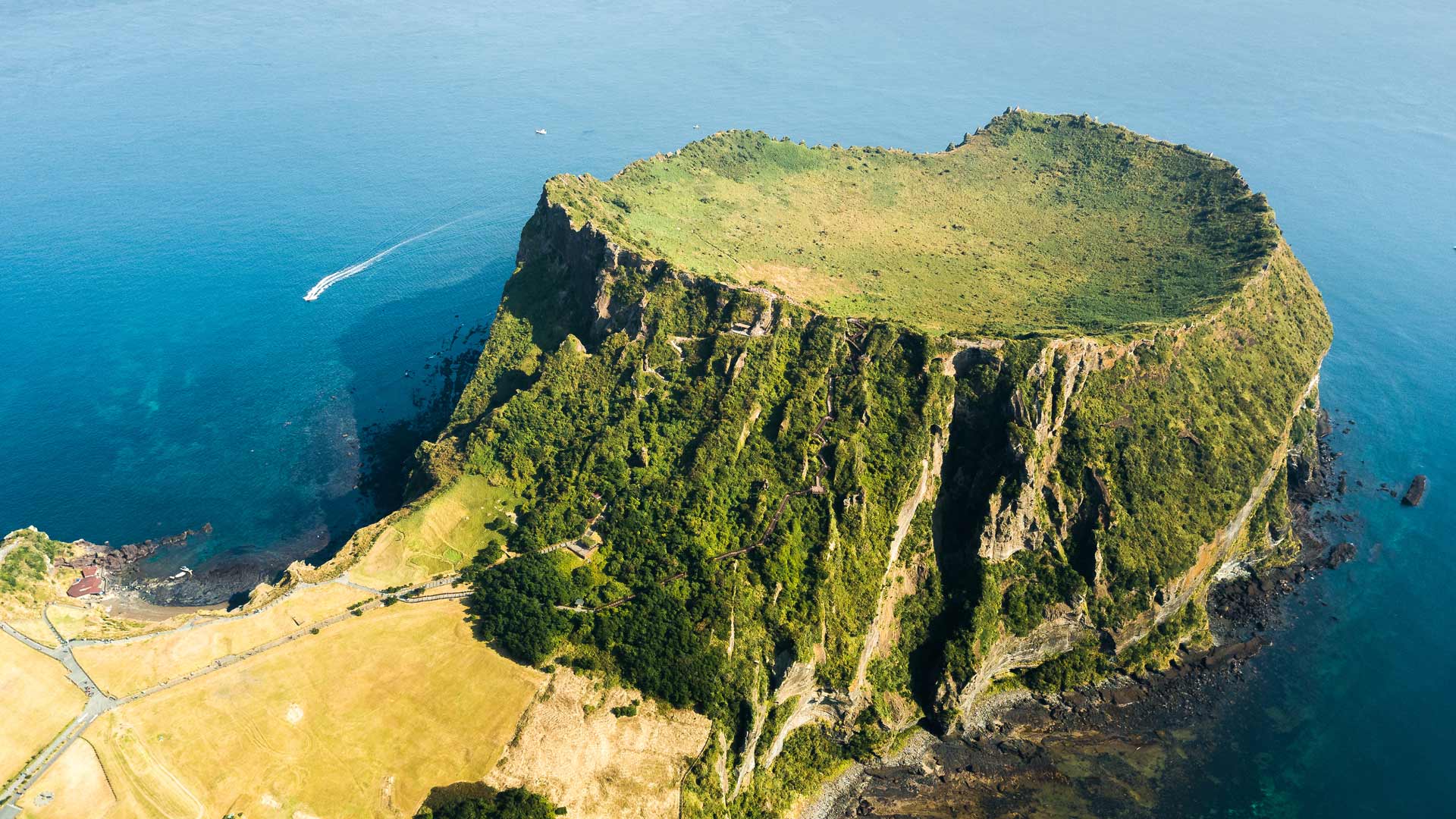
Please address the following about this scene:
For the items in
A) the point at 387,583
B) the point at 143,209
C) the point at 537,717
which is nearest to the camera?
the point at 537,717

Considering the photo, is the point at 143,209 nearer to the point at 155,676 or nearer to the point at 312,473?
the point at 312,473

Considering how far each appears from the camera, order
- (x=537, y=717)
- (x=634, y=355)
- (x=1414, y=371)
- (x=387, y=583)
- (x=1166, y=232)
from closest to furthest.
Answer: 1. (x=537, y=717)
2. (x=387, y=583)
3. (x=634, y=355)
4. (x=1166, y=232)
5. (x=1414, y=371)

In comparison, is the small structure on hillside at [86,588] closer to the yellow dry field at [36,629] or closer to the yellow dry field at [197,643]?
the yellow dry field at [36,629]

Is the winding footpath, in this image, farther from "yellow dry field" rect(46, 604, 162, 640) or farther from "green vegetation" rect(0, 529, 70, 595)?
"green vegetation" rect(0, 529, 70, 595)

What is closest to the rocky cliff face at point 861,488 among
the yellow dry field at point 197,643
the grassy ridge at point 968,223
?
the grassy ridge at point 968,223

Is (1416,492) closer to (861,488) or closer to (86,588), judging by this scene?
(861,488)

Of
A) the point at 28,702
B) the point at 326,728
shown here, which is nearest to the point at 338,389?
the point at 28,702

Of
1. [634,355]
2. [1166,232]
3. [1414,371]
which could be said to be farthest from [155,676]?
[1414,371]
